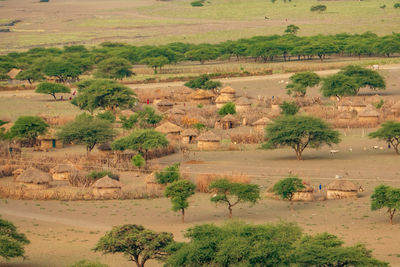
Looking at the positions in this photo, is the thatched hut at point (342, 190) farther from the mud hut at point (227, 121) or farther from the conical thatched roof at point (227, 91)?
the conical thatched roof at point (227, 91)

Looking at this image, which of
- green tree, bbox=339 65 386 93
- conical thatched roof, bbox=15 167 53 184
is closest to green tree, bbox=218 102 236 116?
green tree, bbox=339 65 386 93

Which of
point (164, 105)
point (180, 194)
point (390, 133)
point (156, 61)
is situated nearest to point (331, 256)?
point (180, 194)

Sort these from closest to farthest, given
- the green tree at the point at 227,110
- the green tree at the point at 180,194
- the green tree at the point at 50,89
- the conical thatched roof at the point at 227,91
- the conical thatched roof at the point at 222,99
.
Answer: the green tree at the point at 180,194 < the green tree at the point at 227,110 < the conical thatched roof at the point at 222,99 < the conical thatched roof at the point at 227,91 < the green tree at the point at 50,89

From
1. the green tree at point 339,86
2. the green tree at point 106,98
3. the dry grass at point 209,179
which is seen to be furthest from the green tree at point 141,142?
the green tree at point 339,86

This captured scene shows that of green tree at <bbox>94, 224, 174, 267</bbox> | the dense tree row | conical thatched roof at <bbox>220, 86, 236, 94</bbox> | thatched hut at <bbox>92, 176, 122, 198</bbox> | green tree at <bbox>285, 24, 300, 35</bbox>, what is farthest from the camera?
green tree at <bbox>285, 24, 300, 35</bbox>

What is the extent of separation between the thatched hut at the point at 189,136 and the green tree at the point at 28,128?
7262mm

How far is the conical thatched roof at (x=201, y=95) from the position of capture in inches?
2552

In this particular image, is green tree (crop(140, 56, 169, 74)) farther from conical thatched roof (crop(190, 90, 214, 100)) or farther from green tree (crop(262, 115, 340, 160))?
green tree (crop(262, 115, 340, 160))

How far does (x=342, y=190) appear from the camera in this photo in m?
36.2

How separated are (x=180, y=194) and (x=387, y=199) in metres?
7.33

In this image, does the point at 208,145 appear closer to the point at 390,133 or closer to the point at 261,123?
the point at 261,123

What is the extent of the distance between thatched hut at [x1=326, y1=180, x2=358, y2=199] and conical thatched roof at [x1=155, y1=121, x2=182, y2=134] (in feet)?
53.5

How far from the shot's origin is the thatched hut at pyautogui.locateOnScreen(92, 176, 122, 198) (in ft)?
124

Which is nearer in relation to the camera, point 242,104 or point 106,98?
point 242,104
